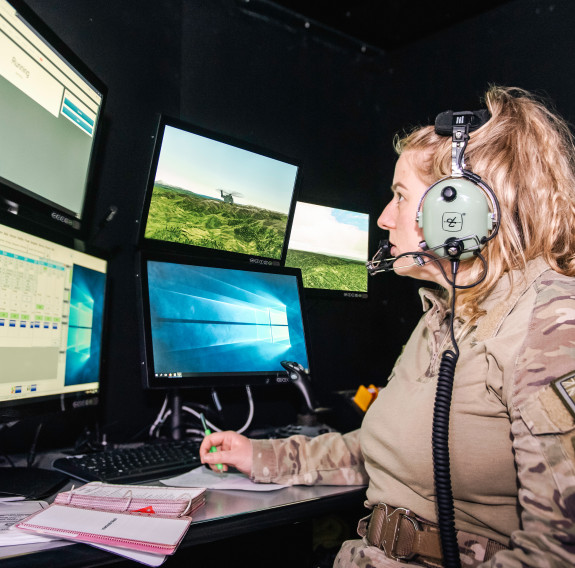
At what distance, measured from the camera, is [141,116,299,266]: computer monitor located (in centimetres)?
159

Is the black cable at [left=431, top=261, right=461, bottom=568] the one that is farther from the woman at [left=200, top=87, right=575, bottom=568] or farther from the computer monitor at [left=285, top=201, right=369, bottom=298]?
the computer monitor at [left=285, top=201, right=369, bottom=298]

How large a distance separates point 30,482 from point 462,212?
101cm

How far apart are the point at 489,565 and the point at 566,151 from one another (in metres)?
0.79

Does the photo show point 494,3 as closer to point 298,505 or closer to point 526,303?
point 526,303

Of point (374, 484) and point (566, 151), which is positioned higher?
point (566, 151)

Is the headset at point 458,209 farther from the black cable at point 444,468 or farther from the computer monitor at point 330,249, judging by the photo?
the computer monitor at point 330,249

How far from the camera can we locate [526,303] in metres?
0.88

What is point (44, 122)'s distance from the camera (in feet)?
3.86

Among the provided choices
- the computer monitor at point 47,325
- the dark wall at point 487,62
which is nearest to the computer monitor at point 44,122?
the computer monitor at point 47,325

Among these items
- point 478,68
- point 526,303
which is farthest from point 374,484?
point 478,68

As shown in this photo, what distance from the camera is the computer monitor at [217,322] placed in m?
1.47

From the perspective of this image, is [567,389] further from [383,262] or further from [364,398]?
[364,398]

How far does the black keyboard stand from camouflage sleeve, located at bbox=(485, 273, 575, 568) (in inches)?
27.4

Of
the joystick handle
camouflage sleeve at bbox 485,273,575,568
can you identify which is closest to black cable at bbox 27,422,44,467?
the joystick handle
